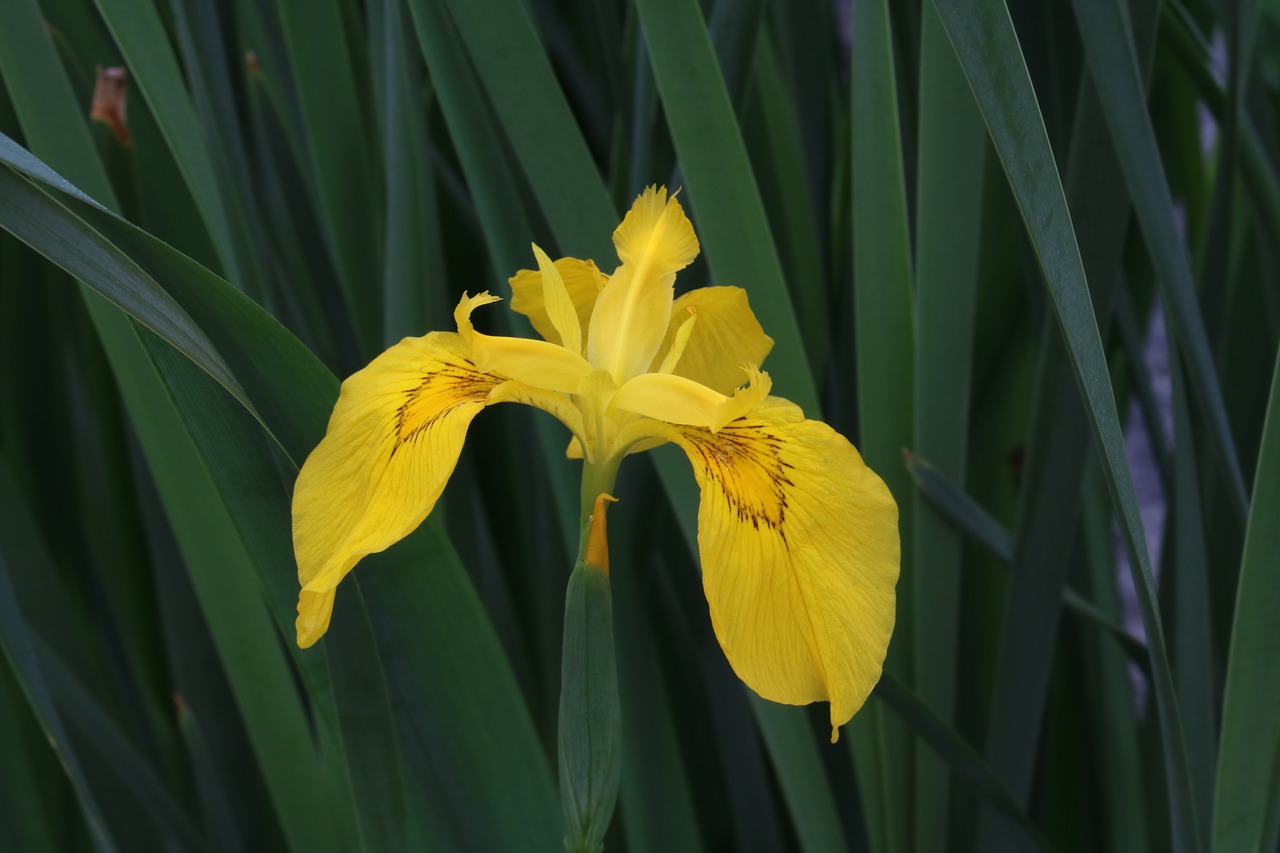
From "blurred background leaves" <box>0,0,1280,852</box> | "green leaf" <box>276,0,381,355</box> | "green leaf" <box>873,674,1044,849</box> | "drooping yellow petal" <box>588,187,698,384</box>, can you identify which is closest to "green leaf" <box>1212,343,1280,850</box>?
"blurred background leaves" <box>0,0,1280,852</box>

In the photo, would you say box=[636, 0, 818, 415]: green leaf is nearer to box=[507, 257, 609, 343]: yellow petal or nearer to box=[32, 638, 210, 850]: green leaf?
box=[507, 257, 609, 343]: yellow petal

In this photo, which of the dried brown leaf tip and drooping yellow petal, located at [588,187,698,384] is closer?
drooping yellow petal, located at [588,187,698,384]

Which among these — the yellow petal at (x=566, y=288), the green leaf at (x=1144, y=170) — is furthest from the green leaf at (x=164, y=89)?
the green leaf at (x=1144, y=170)

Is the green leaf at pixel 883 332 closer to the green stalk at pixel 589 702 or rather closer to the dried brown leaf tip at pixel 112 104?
the green stalk at pixel 589 702

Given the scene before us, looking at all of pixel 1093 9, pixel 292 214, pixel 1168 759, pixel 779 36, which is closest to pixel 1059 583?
pixel 1168 759

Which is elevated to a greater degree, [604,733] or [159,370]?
[159,370]

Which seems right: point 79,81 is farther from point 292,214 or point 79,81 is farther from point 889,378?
point 889,378

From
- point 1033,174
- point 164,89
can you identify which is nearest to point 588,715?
point 1033,174

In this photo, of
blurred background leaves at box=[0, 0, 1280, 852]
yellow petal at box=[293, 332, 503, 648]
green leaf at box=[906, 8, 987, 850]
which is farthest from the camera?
green leaf at box=[906, 8, 987, 850]
